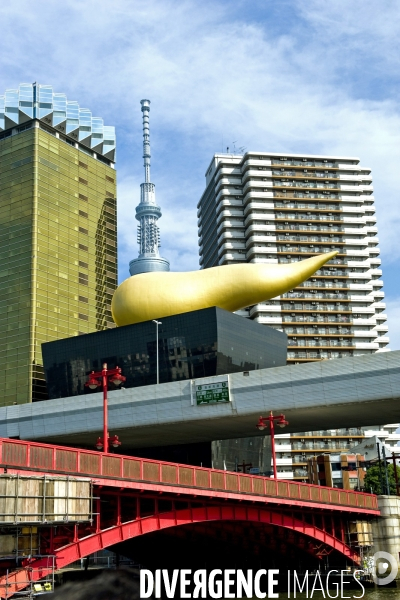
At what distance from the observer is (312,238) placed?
15562 centimetres

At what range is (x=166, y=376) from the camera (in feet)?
302

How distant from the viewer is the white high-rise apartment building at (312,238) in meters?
148

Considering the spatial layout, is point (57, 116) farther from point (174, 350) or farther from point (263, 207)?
point (174, 350)

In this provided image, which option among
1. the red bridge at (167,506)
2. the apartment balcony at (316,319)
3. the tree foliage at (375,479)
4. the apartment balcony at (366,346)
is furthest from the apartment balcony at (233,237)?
the red bridge at (167,506)

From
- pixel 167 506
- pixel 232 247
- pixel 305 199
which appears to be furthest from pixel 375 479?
pixel 167 506

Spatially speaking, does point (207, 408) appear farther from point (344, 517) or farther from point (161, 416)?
point (344, 517)

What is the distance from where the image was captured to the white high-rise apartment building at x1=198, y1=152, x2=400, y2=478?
148125 millimetres

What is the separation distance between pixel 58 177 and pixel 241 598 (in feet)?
322

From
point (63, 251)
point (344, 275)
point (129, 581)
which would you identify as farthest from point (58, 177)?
point (129, 581)

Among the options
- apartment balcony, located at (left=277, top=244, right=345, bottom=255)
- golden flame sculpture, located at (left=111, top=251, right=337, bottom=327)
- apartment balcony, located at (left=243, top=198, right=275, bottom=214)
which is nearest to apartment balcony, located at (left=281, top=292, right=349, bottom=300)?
apartment balcony, located at (left=277, top=244, right=345, bottom=255)

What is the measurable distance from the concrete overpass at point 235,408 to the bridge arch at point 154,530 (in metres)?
21.6

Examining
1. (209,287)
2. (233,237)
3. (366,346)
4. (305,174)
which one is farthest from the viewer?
(305,174)

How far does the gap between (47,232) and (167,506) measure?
95900mm

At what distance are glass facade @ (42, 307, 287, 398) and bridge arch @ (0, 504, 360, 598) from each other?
39.0m
